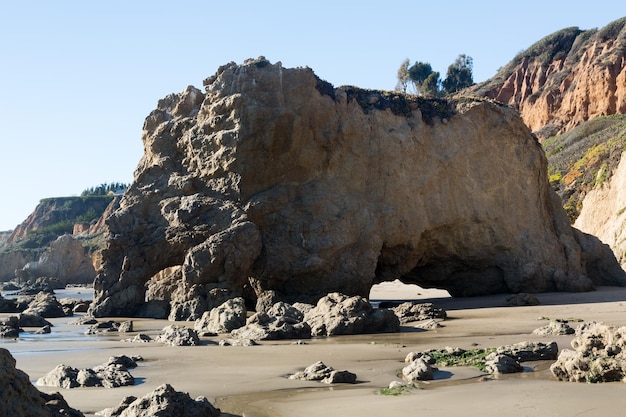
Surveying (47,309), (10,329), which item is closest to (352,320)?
(10,329)

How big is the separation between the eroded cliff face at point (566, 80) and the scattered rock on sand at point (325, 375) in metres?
56.5

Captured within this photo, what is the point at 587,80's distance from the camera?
63062 mm

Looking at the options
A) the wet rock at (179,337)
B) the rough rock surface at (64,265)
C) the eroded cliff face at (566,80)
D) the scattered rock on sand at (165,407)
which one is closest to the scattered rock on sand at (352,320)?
the wet rock at (179,337)

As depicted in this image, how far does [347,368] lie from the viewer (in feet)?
34.9

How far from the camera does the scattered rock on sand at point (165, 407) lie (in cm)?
686

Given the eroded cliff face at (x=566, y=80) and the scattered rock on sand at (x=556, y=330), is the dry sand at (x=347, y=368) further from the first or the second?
the eroded cliff face at (x=566, y=80)

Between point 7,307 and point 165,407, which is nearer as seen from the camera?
point 165,407

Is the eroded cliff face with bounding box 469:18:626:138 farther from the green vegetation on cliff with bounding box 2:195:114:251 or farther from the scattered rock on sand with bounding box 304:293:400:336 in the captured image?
the green vegetation on cliff with bounding box 2:195:114:251

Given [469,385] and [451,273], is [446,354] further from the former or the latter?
[451,273]

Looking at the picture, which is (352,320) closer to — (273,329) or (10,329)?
(273,329)

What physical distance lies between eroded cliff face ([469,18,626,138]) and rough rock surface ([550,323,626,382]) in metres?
54.9

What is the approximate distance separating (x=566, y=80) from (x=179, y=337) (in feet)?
205

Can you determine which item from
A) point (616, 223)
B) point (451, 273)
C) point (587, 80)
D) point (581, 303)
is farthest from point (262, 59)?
point (587, 80)

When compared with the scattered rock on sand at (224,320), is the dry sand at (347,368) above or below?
below
